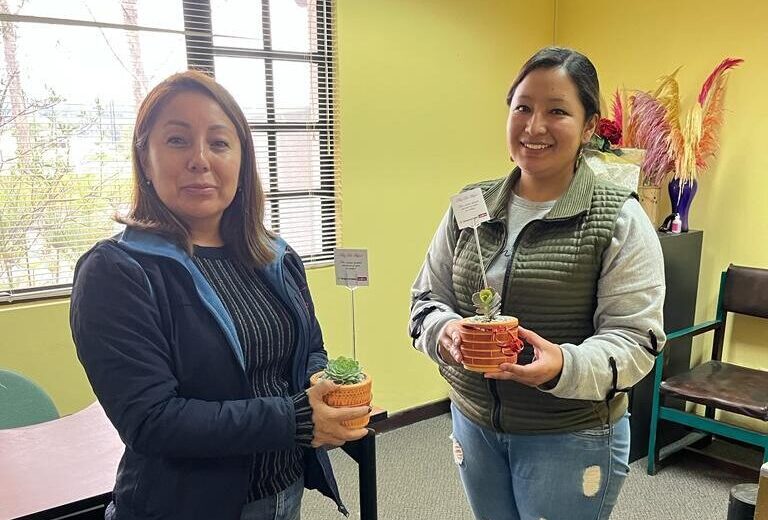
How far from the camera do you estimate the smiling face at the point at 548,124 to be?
1.25m

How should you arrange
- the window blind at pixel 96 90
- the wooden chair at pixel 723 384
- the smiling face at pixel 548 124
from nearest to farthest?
the smiling face at pixel 548 124, the window blind at pixel 96 90, the wooden chair at pixel 723 384

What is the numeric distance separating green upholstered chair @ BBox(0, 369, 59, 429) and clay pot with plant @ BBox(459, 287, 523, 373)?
1300 mm

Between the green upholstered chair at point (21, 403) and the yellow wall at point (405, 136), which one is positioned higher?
the yellow wall at point (405, 136)

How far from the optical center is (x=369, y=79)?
295cm

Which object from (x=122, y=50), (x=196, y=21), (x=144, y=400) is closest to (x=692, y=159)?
(x=196, y=21)

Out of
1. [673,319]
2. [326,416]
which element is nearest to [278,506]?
[326,416]

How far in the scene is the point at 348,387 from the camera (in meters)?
1.02

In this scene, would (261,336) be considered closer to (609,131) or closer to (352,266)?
(352,266)

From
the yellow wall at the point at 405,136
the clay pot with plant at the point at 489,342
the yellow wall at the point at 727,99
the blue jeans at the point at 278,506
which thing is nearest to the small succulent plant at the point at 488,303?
the clay pot with plant at the point at 489,342

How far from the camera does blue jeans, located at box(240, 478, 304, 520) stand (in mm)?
1079

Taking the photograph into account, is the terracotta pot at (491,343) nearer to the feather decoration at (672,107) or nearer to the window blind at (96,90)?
the window blind at (96,90)

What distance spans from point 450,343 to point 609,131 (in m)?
1.92

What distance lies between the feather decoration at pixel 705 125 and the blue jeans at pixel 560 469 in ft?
6.45

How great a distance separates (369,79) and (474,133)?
76 cm
